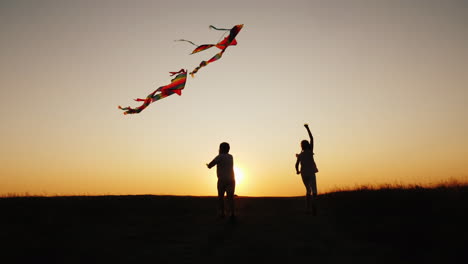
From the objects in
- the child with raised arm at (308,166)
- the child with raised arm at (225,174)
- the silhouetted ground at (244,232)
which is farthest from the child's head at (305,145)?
the child with raised arm at (225,174)

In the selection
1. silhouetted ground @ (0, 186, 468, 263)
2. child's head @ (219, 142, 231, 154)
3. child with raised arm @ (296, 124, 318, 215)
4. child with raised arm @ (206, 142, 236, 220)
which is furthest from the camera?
child with raised arm @ (296, 124, 318, 215)

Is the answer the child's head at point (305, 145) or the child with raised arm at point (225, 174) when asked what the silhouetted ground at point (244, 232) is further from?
the child's head at point (305, 145)

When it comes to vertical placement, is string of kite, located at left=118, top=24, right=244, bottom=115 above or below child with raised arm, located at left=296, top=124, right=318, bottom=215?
above

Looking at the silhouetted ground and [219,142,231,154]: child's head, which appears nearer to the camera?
the silhouetted ground

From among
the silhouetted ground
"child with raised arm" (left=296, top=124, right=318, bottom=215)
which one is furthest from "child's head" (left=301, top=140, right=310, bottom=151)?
the silhouetted ground

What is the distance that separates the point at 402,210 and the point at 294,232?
11.1 feet

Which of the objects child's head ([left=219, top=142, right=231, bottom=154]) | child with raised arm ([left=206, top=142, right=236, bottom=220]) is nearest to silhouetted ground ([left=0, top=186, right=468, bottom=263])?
child with raised arm ([left=206, top=142, right=236, bottom=220])

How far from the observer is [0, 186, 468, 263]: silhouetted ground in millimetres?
7926

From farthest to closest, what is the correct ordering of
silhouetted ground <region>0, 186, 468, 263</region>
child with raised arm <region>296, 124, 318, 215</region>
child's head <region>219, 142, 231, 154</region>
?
child with raised arm <region>296, 124, 318, 215</region> < child's head <region>219, 142, 231, 154</region> < silhouetted ground <region>0, 186, 468, 263</region>

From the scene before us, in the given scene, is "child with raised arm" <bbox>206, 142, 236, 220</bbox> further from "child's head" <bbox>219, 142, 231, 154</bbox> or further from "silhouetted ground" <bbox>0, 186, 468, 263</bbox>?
"silhouetted ground" <bbox>0, 186, 468, 263</bbox>

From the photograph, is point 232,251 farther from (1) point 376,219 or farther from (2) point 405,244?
(1) point 376,219

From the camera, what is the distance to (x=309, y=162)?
13070 millimetres

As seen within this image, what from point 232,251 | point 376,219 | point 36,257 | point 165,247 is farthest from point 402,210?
point 36,257

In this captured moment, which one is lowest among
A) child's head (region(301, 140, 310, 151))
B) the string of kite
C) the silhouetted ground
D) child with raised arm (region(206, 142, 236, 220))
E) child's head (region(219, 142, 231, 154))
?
the silhouetted ground
